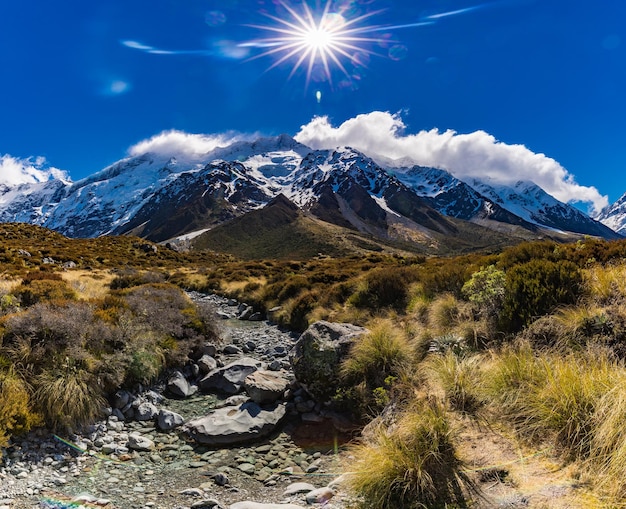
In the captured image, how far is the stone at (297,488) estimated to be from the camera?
5875mm

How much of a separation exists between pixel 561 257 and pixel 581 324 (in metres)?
Result: 4.58

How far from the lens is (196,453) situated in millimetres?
7441

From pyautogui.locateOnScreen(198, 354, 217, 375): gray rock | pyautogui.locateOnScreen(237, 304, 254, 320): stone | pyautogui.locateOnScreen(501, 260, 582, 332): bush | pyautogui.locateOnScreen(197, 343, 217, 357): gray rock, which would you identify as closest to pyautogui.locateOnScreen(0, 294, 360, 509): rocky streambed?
pyautogui.locateOnScreen(198, 354, 217, 375): gray rock

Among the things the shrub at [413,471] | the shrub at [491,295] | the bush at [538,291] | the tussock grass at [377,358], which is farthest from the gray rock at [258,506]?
the shrub at [491,295]

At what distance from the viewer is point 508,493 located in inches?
167

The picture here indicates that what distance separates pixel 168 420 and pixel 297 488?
4.01 meters

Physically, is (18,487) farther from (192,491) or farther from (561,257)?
(561,257)

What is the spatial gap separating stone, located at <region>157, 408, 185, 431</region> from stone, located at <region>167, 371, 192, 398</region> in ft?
4.92

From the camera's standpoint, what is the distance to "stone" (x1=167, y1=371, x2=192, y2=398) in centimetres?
1029

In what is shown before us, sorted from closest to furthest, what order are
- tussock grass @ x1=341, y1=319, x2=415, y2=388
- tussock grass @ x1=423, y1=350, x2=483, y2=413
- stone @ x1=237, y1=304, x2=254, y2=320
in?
tussock grass @ x1=423, y1=350, x2=483, y2=413 → tussock grass @ x1=341, y1=319, x2=415, y2=388 → stone @ x1=237, y1=304, x2=254, y2=320

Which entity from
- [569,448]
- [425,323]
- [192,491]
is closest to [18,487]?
[192,491]

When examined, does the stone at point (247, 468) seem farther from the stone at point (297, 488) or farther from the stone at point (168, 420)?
the stone at point (168, 420)

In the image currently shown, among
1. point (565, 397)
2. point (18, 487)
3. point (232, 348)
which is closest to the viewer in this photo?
point (565, 397)

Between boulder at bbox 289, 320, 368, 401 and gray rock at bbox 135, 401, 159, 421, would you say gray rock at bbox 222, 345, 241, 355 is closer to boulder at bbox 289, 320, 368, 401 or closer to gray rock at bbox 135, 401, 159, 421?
boulder at bbox 289, 320, 368, 401
